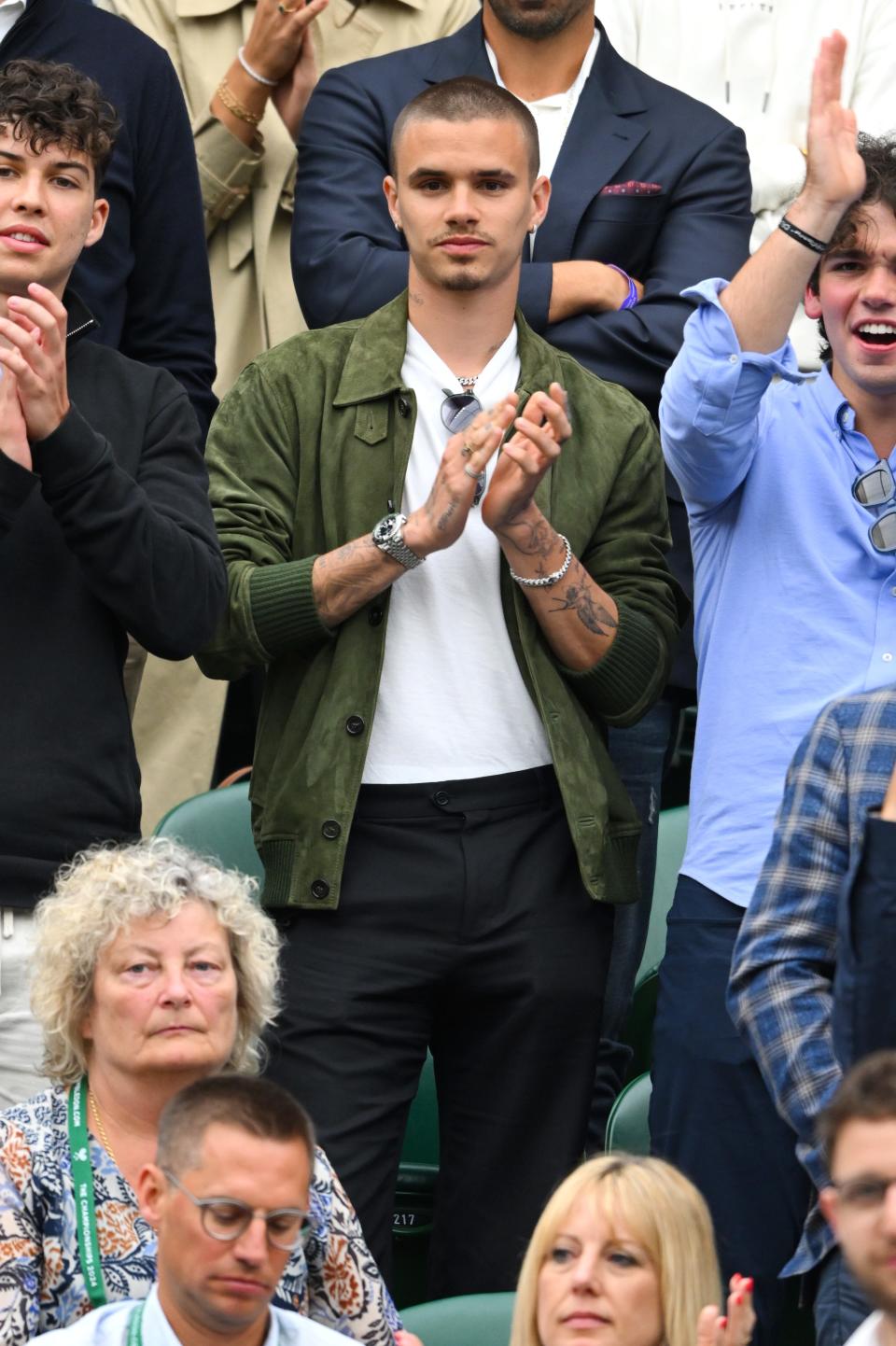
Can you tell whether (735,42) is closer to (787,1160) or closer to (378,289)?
(378,289)

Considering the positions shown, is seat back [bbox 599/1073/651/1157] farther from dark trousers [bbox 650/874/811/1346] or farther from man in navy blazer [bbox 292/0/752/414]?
man in navy blazer [bbox 292/0/752/414]

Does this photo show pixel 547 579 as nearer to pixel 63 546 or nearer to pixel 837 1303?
pixel 63 546

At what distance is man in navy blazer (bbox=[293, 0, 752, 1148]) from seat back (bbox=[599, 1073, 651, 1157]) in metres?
0.20

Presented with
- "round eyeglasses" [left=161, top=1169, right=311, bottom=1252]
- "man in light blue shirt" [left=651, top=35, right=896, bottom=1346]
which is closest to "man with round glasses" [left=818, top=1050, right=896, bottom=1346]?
"round eyeglasses" [left=161, top=1169, right=311, bottom=1252]

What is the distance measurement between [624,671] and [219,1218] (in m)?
1.60

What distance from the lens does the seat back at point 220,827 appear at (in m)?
4.72

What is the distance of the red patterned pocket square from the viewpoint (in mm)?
4910

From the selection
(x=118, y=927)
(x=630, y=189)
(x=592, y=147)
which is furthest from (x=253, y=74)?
(x=118, y=927)

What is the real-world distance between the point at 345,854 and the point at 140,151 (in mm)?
1498

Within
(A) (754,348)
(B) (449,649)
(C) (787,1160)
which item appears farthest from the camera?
(B) (449,649)

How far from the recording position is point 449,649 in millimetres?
4180

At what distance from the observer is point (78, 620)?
386 centimetres

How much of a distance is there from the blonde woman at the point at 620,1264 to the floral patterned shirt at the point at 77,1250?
32cm

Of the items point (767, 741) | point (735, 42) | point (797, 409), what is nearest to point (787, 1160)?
point (767, 741)
